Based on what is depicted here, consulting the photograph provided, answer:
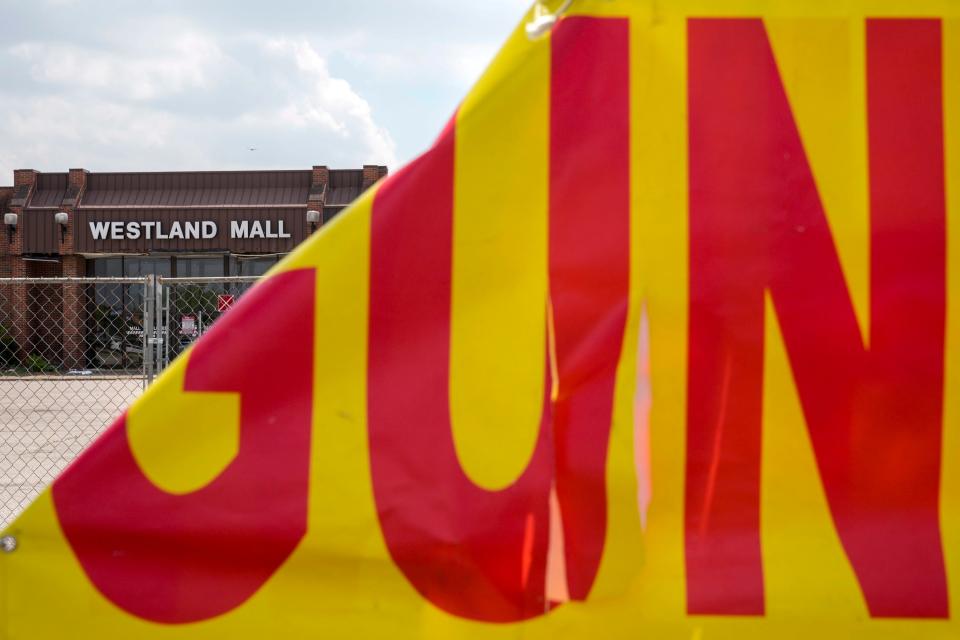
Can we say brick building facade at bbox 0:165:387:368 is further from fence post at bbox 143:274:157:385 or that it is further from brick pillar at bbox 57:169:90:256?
fence post at bbox 143:274:157:385

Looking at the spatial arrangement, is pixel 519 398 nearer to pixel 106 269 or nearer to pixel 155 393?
pixel 155 393

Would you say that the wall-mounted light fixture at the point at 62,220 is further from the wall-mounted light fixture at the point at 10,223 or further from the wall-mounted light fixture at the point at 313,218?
the wall-mounted light fixture at the point at 313,218

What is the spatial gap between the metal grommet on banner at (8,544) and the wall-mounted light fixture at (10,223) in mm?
33401

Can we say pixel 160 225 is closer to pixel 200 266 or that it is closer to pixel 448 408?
pixel 200 266

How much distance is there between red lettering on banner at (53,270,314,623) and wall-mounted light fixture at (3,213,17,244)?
33525 mm

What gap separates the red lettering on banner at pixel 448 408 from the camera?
1574 millimetres

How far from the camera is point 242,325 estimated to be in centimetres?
157

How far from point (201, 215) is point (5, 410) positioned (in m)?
15.9

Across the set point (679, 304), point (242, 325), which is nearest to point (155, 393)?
point (242, 325)

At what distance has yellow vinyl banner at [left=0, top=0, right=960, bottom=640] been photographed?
5.15ft

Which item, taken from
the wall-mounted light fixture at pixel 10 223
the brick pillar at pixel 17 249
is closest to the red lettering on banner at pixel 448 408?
the brick pillar at pixel 17 249

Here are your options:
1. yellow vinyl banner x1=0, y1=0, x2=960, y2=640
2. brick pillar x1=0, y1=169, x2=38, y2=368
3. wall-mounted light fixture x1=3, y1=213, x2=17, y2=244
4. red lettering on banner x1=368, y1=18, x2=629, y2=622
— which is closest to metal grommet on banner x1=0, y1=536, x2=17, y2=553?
yellow vinyl banner x1=0, y1=0, x2=960, y2=640

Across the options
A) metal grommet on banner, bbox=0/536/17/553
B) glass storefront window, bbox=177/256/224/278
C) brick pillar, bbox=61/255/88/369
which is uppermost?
glass storefront window, bbox=177/256/224/278

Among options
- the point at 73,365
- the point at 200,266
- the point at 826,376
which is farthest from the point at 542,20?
the point at 200,266
